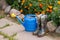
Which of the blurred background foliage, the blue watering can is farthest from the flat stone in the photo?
the blurred background foliage

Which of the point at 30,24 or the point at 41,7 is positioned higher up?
the point at 41,7

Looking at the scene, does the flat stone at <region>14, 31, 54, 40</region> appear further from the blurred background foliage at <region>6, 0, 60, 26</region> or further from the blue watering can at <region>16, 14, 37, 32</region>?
the blurred background foliage at <region>6, 0, 60, 26</region>

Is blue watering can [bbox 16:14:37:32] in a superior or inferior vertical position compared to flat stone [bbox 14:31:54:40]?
superior

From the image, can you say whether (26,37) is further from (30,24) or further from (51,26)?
(51,26)

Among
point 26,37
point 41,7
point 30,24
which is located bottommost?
point 26,37

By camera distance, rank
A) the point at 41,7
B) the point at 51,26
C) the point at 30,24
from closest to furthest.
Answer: the point at 51,26 < the point at 30,24 < the point at 41,7

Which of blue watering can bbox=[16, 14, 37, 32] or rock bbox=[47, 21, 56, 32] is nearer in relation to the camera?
rock bbox=[47, 21, 56, 32]

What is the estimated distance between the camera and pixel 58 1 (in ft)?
14.6

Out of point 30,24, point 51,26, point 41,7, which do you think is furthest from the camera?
point 41,7

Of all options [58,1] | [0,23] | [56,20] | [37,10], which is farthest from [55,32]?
[0,23]

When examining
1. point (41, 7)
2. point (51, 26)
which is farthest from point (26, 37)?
point (41, 7)

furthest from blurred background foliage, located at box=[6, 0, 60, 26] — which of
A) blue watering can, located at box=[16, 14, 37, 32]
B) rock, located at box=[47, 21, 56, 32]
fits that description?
blue watering can, located at box=[16, 14, 37, 32]

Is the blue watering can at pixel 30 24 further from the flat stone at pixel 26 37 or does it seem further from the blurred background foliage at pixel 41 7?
the blurred background foliage at pixel 41 7

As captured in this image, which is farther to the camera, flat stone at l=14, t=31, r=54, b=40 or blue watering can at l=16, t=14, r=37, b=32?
blue watering can at l=16, t=14, r=37, b=32
